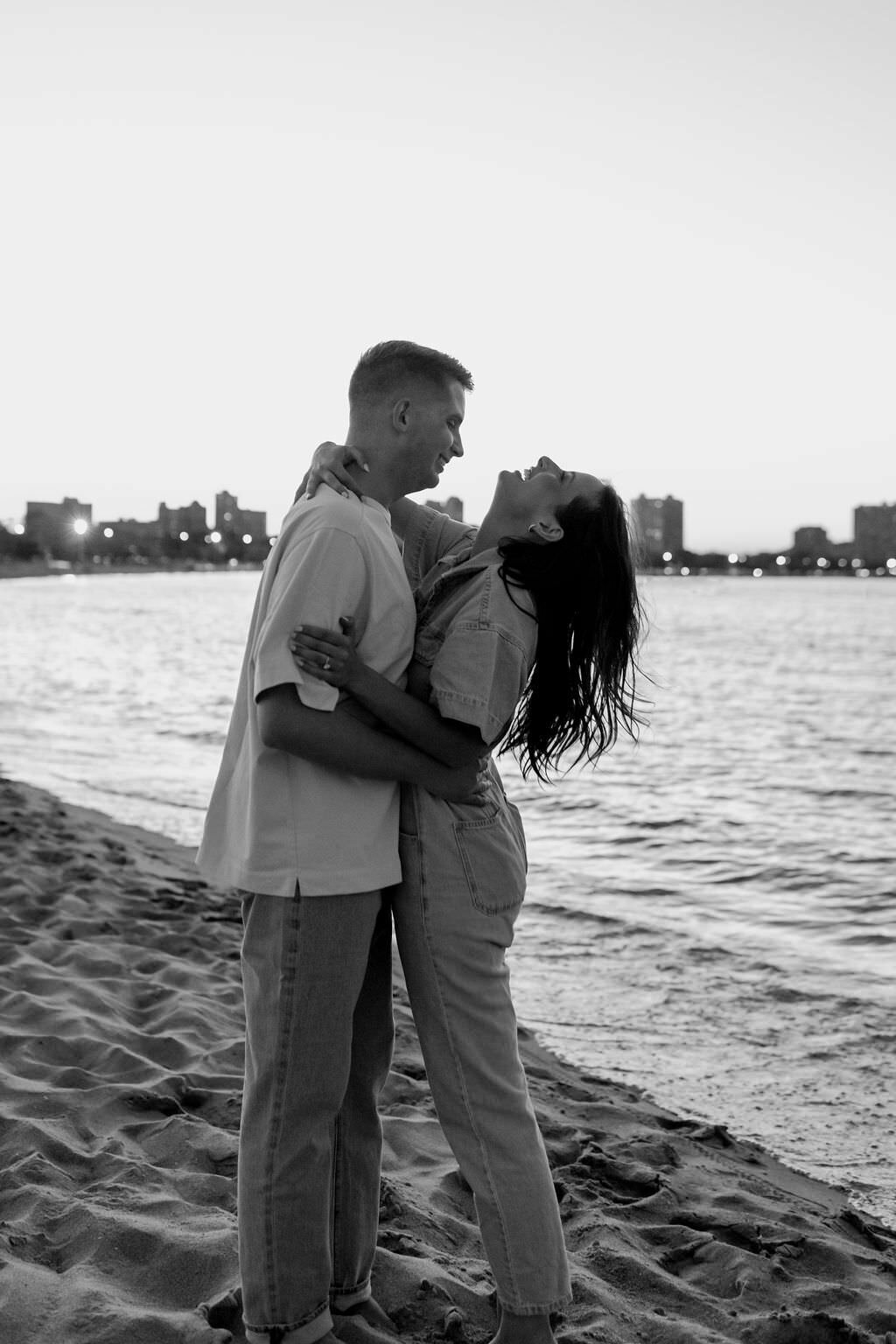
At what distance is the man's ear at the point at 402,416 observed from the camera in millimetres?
2514

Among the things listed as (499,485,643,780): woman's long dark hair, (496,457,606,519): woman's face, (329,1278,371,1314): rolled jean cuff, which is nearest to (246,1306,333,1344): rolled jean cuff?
(329,1278,371,1314): rolled jean cuff

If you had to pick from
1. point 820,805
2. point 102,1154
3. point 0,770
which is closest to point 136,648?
point 0,770

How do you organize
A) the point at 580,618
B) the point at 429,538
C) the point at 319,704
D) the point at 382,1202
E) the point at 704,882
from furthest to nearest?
the point at 704,882, the point at 382,1202, the point at 429,538, the point at 580,618, the point at 319,704

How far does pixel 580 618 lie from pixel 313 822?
27.6 inches

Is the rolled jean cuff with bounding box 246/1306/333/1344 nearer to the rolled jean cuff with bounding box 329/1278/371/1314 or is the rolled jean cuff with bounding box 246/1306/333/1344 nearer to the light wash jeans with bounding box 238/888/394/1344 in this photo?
the light wash jeans with bounding box 238/888/394/1344

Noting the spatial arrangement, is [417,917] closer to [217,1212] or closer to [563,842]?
[217,1212]

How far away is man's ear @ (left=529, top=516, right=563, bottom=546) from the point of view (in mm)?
2457

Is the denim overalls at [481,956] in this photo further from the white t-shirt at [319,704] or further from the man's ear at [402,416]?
the man's ear at [402,416]

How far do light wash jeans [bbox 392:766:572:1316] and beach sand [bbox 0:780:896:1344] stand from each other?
421 mm

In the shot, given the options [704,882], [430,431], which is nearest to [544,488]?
[430,431]

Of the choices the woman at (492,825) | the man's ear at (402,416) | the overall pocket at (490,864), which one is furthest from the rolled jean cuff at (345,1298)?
the man's ear at (402,416)

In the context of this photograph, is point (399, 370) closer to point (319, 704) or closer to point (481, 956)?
point (319, 704)

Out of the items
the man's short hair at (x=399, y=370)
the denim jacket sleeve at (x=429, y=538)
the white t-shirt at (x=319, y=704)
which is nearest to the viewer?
the white t-shirt at (x=319, y=704)

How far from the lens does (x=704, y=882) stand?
30.2 ft
